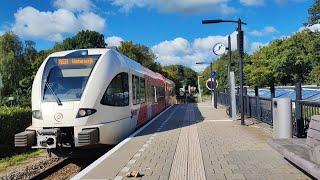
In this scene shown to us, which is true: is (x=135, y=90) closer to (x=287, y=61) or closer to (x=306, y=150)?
(x=306, y=150)

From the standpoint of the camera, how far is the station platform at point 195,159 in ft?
29.1

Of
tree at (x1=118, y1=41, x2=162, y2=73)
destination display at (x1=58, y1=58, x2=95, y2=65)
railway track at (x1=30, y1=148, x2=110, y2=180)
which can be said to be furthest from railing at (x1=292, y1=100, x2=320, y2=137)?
tree at (x1=118, y1=41, x2=162, y2=73)

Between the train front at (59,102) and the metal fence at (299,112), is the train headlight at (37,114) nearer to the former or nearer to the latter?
the train front at (59,102)

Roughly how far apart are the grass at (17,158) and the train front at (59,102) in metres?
1.93

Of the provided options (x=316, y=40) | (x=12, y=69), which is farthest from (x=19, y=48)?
(x=316, y=40)

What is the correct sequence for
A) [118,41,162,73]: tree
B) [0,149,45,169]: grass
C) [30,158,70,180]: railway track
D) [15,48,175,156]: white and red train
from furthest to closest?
[118,41,162,73]: tree
[0,149,45,169]: grass
[15,48,175,156]: white and red train
[30,158,70,180]: railway track

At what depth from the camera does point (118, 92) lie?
607 inches

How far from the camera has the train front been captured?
13.3m

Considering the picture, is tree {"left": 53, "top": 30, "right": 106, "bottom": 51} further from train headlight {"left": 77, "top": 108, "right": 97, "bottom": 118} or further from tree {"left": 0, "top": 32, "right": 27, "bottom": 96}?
train headlight {"left": 77, "top": 108, "right": 97, "bottom": 118}

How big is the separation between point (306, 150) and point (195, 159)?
2627 mm

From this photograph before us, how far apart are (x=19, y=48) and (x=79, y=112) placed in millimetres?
69478

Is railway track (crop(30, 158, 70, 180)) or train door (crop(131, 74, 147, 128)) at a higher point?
train door (crop(131, 74, 147, 128))

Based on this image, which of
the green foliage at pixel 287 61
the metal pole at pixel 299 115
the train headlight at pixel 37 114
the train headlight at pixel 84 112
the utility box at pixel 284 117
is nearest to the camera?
the utility box at pixel 284 117

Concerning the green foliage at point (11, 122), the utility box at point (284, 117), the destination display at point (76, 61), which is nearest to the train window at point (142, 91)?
the green foliage at point (11, 122)
